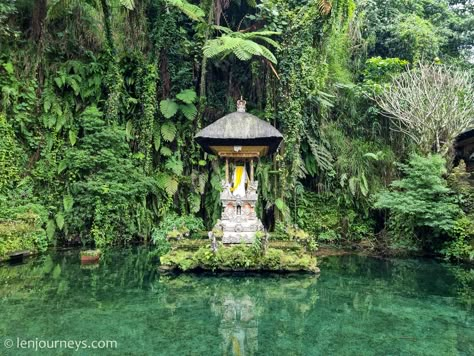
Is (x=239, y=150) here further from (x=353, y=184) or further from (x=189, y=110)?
(x=353, y=184)

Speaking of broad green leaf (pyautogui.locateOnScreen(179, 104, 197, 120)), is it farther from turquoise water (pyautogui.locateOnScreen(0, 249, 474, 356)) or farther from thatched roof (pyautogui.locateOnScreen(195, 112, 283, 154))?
turquoise water (pyautogui.locateOnScreen(0, 249, 474, 356))

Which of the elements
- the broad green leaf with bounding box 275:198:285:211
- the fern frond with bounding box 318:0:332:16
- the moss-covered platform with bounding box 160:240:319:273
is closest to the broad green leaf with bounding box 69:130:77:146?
the moss-covered platform with bounding box 160:240:319:273

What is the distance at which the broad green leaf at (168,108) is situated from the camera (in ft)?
34.0

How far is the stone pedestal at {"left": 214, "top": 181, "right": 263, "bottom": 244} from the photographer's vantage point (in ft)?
26.5

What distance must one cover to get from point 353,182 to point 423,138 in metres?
2.23

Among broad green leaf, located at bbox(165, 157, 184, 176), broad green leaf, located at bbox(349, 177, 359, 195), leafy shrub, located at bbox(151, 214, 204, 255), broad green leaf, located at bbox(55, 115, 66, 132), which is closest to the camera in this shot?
leafy shrub, located at bbox(151, 214, 204, 255)

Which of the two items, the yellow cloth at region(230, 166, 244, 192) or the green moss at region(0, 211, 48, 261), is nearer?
the green moss at region(0, 211, 48, 261)

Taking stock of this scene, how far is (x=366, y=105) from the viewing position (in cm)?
1255

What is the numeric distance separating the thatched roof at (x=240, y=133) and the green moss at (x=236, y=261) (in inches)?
87.9

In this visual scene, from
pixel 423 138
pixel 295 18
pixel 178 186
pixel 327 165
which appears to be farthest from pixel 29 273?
pixel 423 138

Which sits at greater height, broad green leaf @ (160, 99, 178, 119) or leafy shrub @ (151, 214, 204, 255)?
broad green leaf @ (160, 99, 178, 119)

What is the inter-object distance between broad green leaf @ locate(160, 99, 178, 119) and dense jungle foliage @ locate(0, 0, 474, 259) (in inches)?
1.2

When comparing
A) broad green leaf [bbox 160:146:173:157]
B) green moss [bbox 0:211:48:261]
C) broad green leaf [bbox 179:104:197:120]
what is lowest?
green moss [bbox 0:211:48:261]

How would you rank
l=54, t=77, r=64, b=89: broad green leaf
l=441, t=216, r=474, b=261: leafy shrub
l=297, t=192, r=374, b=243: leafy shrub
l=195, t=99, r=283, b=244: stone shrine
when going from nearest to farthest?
l=195, t=99, r=283, b=244: stone shrine < l=441, t=216, r=474, b=261: leafy shrub < l=54, t=77, r=64, b=89: broad green leaf < l=297, t=192, r=374, b=243: leafy shrub
